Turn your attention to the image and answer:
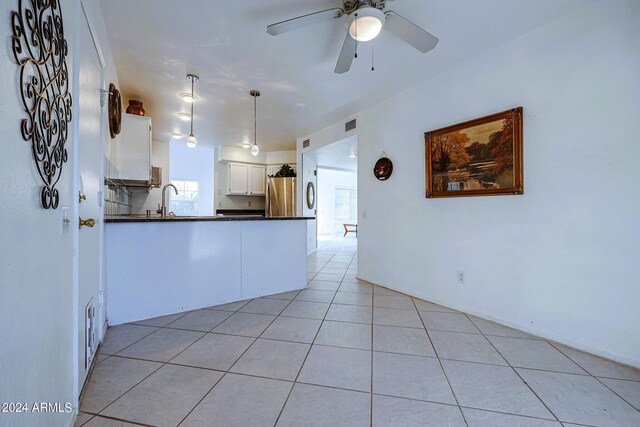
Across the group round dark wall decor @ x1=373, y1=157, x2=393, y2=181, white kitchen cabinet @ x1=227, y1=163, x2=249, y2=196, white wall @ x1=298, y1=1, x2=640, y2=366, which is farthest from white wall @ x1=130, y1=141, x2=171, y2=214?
white wall @ x1=298, y1=1, x2=640, y2=366

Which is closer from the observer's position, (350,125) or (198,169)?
(350,125)

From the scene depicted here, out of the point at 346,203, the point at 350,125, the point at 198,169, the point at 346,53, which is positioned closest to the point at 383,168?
the point at 350,125

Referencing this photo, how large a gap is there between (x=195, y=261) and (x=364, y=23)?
244 centimetres

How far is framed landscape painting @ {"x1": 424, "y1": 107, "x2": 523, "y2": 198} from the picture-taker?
2230mm

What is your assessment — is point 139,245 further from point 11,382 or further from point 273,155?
point 273,155

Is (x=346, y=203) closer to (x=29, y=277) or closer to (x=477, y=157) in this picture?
(x=477, y=157)

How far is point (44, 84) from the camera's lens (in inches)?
35.5

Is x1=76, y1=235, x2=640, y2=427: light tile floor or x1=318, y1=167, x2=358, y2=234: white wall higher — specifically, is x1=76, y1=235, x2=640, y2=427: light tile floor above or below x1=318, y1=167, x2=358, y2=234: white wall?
below

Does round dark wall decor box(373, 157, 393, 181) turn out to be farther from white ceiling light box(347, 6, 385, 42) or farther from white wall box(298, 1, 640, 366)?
white ceiling light box(347, 6, 385, 42)

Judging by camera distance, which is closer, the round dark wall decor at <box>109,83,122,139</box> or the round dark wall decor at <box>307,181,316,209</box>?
the round dark wall decor at <box>109,83,122,139</box>

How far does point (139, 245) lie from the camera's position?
236cm

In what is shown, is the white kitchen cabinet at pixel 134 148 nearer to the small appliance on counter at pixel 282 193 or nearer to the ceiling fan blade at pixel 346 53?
the ceiling fan blade at pixel 346 53

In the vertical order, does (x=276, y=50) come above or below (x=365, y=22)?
above

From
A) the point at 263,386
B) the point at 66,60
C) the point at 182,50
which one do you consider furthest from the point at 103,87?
the point at 263,386
